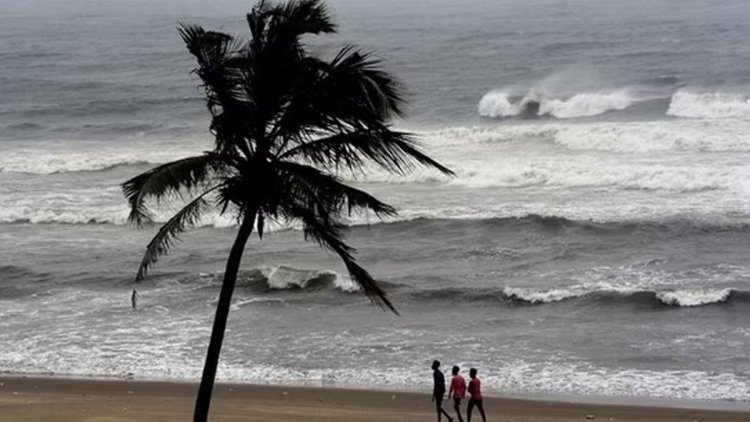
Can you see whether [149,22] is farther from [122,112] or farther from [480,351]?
[480,351]

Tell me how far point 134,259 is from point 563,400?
1318cm

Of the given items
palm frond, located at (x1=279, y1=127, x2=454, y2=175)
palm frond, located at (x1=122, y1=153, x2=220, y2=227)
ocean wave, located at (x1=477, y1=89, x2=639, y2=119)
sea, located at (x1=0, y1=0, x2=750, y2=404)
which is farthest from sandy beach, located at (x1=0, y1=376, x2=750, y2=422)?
ocean wave, located at (x1=477, y1=89, x2=639, y2=119)

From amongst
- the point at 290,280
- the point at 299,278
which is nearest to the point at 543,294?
the point at 299,278

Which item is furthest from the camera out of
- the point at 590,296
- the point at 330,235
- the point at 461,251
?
the point at 461,251

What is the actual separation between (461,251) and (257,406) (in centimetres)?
1024

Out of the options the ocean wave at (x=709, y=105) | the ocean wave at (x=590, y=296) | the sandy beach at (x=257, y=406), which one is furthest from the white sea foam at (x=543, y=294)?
the ocean wave at (x=709, y=105)

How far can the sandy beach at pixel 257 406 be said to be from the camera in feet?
53.2

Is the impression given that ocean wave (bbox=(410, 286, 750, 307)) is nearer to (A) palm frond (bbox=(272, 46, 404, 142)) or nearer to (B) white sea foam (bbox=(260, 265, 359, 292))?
(B) white sea foam (bbox=(260, 265, 359, 292))

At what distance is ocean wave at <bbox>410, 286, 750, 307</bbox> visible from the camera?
21375 millimetres

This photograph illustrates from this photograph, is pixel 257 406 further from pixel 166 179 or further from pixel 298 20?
pixel 298 20

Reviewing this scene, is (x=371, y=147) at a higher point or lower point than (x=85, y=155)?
lower

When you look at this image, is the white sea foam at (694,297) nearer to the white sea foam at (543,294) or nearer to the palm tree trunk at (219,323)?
the white sea foam at (543,294)

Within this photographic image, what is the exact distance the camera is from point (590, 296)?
72.3 ft

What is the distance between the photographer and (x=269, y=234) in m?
29.5
